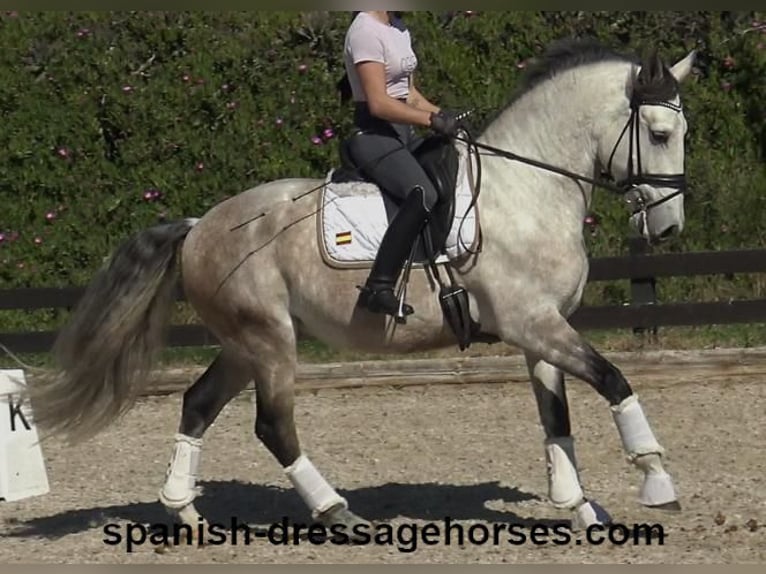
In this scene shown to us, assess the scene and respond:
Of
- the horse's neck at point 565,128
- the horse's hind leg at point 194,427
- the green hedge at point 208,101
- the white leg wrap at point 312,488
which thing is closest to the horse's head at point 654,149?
the horse's neck at point 565,128

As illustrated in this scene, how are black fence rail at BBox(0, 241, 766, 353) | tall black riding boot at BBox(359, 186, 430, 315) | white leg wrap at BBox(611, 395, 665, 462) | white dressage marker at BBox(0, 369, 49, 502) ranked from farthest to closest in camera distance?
black fence rail at BBox(0, 241, 766, 353) < white dressage marker at BBox(0, 369, 49, 502) < tall black riding boot at BBox(359, 186, 430, 315) < white leg wrap at BBox(611, 395, 665, 462)

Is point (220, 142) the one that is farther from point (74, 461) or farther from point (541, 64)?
point (541, 64)

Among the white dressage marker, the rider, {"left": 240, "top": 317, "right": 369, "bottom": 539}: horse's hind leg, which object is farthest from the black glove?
the white dressage marker

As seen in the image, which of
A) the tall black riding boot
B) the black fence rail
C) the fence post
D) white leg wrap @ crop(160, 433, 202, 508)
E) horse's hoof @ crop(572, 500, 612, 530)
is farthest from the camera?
the fence post

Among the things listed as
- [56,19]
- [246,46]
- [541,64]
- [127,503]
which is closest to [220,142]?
[246,46]

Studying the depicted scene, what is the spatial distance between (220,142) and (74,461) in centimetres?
516

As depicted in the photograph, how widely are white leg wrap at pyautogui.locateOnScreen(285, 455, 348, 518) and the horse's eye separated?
2118 millimetres

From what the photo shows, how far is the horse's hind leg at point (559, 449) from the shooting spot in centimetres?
684

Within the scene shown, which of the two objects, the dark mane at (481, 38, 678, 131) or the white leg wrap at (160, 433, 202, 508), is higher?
the dark mane at (481, 38, 678, 131)

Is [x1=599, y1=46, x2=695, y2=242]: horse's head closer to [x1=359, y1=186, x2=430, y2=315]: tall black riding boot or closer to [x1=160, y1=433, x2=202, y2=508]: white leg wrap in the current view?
[x1=359, y1=186, x2=430, y2=315]: tall black riding boot

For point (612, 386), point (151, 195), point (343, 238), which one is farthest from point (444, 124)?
point (151, 195)

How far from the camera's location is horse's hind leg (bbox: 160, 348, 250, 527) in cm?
712

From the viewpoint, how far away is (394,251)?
6.66 meters

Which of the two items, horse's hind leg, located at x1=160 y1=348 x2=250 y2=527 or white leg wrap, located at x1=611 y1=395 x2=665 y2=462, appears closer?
white leg wrap, located at x1=611 y1=395 x2=665 y2=462
